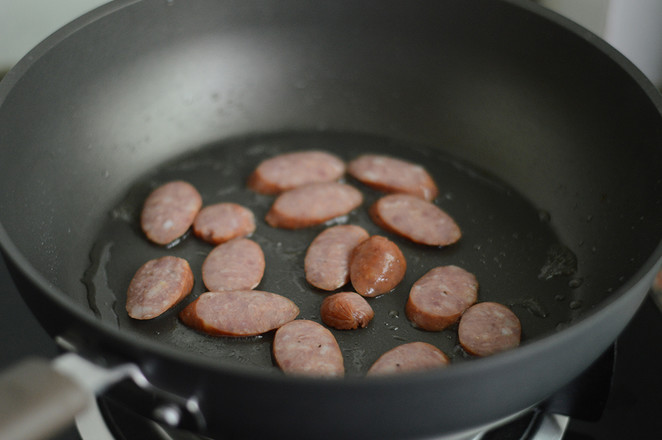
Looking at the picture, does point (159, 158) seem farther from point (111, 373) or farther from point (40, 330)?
point (111, 373)

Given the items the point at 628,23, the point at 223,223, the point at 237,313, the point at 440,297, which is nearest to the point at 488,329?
the point at 440,297

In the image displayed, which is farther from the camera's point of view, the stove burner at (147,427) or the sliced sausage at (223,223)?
the sliced sausage at (223,223)

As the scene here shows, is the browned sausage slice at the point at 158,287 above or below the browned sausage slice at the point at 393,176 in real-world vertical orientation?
below

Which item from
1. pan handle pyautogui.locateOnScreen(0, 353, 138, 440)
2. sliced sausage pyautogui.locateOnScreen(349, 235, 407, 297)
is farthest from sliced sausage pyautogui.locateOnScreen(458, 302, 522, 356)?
pan handle pyautogui.locateOnScreen(0, 353, 138, 440)

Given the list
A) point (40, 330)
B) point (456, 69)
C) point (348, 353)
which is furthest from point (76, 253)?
point (456, 69)

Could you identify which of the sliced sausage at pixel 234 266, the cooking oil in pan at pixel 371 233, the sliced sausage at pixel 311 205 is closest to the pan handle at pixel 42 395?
the cooking oil in pan at pixel 371 233

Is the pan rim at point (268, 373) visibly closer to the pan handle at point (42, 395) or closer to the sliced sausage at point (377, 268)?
the pan handle at point (42, 395)

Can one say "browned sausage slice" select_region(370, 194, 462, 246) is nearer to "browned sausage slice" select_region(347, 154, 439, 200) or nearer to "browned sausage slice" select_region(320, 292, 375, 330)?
"browned sausage slice" select_region(347, 154, 439, 200)
